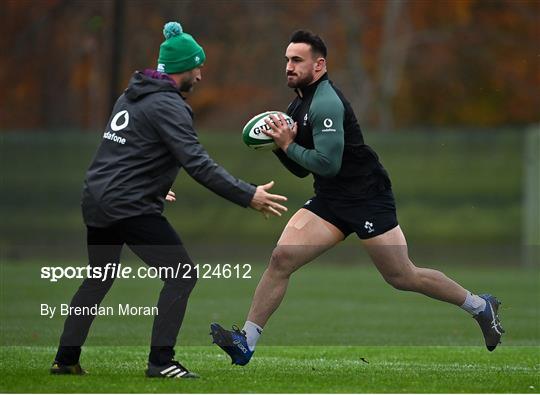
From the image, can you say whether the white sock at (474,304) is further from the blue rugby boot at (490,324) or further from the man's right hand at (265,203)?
the man's right hand at (265,203)

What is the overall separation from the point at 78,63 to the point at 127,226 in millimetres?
25793

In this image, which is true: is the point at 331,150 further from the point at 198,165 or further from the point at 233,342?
the point at 233,342

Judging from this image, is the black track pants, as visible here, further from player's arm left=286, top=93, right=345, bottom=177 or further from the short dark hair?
the short dark hair

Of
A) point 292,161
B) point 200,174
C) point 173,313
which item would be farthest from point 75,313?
point 292,161

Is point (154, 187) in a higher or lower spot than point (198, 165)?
lower

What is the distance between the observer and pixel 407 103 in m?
32.2

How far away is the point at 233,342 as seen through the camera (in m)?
8.23

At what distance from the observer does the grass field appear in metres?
7.71

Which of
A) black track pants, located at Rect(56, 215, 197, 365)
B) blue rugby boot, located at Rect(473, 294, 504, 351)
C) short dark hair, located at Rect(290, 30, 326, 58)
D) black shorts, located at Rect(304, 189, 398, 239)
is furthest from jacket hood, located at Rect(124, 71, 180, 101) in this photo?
blue rugby boot, located at Rect(473, 294, 504, 351)

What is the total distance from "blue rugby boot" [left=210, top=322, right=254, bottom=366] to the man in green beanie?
471 mm

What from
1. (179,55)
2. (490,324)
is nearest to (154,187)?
(179,55)

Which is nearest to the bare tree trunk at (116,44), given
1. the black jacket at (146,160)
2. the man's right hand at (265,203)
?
the black jacket at (146,160)

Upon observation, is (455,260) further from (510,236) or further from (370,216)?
(370,216)

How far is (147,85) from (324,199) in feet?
5.52
